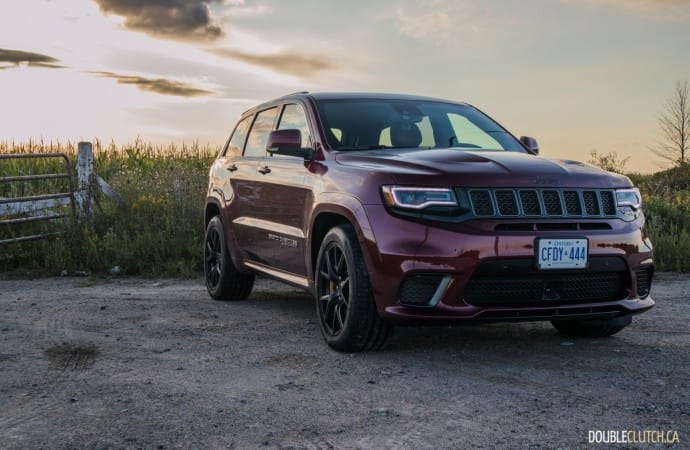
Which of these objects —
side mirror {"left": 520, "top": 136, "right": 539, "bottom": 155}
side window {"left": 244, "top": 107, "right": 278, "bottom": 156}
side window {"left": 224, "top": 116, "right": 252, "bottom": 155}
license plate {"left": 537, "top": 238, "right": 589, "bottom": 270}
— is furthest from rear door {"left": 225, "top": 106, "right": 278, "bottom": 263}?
license plate {"left": 537, "top": 238, "right": 589, "bottom": 270}

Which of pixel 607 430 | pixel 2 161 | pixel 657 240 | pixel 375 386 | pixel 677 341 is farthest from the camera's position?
pixel 2 161

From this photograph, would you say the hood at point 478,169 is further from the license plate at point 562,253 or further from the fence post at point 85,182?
the fence post at point 85,182

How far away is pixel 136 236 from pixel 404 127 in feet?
24.0

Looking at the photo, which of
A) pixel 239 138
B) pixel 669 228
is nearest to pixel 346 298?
pixel 239 138

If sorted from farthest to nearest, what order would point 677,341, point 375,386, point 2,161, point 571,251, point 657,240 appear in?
point 2,161 < point 657,240 < point 677,341 < point 571,251 < point 375,386

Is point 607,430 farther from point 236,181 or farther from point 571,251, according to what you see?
point 236,181

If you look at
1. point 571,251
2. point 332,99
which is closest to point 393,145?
point 332,99

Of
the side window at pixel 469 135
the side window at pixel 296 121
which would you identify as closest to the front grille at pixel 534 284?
the side window at pixel 469 135

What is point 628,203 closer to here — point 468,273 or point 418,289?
point 468,273

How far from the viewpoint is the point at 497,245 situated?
5.23 metres

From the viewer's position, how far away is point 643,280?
5973 millimetres

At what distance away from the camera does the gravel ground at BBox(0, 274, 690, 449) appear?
4.16 m

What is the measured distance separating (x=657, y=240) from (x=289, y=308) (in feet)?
20.4

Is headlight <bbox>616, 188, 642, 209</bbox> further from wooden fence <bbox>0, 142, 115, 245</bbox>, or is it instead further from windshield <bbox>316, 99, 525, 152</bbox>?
wooden fence <bbox>0, 142, 115, 245</bbox>
